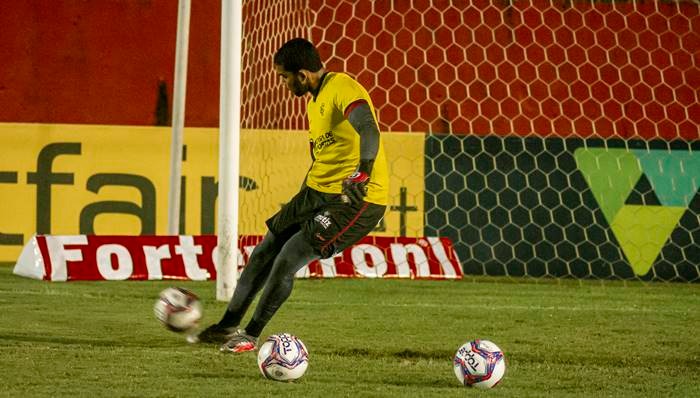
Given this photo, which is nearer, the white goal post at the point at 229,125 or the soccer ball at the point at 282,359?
the soccer ball at the point at 282,359

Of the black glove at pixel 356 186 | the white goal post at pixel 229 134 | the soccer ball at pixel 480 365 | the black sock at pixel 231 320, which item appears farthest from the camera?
the white goal post at pixel 229 134

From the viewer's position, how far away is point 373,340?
5797mm

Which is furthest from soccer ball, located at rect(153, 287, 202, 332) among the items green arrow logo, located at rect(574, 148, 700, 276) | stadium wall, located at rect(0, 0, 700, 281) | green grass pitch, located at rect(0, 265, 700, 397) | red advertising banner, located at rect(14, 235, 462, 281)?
green arrow logo, located at rect(574, 148, 700, 276)

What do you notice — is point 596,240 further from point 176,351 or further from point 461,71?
point 176,351

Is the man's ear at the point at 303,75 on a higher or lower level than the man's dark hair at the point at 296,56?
lower

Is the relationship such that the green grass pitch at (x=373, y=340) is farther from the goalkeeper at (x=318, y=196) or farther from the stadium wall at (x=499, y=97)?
the stadium wall at (x=499, y=97)

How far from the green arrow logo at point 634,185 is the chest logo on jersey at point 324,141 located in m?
5.12

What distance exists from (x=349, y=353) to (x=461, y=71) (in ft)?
17.9

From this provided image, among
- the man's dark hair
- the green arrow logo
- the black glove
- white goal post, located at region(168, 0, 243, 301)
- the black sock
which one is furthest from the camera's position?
the green arrow logo

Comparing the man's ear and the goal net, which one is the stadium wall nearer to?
the goal net

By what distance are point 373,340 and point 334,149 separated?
103cm

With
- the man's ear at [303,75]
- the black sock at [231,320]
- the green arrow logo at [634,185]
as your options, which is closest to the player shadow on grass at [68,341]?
the black sock at [231,320]

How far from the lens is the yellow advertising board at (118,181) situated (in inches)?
393

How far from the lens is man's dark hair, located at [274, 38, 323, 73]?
5.13 metres
